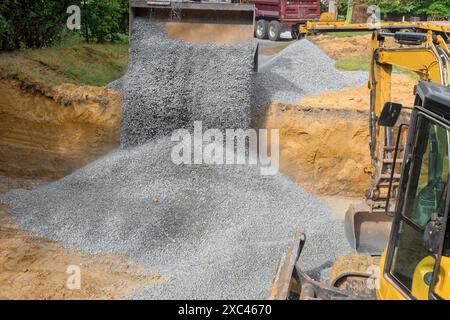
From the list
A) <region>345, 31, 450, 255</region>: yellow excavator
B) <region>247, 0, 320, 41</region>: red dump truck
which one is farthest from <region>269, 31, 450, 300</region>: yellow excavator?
<region>247, 0, 320, 41</region>: red dump truck

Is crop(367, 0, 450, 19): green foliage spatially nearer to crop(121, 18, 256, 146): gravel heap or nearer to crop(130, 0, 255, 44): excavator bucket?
crop(130, 0, 255, 44): excavator bucket

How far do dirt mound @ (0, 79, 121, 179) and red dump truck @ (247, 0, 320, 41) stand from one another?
10930 mm

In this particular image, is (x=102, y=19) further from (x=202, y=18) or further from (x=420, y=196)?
(x=420, y=196)

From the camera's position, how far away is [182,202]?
7.18 m

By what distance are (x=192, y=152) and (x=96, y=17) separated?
7.36m

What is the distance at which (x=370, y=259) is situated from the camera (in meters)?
5.45

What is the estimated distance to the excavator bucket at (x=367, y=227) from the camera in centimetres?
661

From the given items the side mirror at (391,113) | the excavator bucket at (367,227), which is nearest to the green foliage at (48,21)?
the excavator bucket at (367,227)

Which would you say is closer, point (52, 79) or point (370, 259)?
point (370, 259)

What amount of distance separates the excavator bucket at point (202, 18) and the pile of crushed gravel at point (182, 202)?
12.5 inches

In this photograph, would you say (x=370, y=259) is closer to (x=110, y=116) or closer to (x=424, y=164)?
(x=424, y=164)

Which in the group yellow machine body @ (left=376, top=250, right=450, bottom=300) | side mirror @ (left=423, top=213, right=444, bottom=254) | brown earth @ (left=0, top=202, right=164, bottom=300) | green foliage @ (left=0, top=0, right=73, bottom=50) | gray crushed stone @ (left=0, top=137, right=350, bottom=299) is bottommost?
brown earth @ (left=0, top=202, right=164, bottom=300)

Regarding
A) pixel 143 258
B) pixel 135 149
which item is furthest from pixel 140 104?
pixel 143 258

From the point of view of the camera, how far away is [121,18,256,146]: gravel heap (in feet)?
28.9
